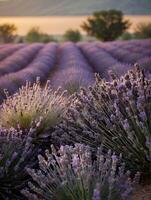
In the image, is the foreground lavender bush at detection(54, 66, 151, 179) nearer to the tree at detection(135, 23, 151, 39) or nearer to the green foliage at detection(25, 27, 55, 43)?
the tree at detection(135, 23, 151, 39)

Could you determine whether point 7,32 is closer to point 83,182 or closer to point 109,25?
point 109,25

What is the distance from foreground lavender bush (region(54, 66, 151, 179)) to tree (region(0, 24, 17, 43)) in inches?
1981

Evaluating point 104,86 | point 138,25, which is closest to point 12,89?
point 104,86

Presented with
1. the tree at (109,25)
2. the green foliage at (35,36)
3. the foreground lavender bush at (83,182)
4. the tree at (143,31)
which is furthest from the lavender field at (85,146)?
the green foliage at (35,36)

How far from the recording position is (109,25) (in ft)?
150

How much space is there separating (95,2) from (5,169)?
198638 mm

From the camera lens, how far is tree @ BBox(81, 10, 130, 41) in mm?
45656

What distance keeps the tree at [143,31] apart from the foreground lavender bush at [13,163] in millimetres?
45085

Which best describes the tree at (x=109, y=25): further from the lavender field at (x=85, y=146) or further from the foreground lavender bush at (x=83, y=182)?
the foreground lavender bush at (x=83, y=182)

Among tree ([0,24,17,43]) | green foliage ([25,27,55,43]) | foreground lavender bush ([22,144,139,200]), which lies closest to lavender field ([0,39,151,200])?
foreground lavender bush ([22,144,139,200])

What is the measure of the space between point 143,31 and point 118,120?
Answer: 46.6 meters

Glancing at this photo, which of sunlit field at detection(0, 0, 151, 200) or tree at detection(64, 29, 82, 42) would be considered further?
tree at detection(64, 29, 82, 42)

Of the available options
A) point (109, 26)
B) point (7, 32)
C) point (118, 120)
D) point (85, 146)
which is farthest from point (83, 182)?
point (7, 32)

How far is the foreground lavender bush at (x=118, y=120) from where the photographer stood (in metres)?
4.18
